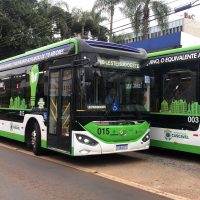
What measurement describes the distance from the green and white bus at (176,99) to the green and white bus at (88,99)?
96cm

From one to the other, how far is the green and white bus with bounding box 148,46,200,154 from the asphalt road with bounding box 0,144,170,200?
332 centimetres

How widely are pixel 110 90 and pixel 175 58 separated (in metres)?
2.50

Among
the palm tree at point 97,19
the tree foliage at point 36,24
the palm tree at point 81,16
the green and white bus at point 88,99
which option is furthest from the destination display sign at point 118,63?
the palm tree at point 81,16

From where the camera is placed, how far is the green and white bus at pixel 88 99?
378 inches

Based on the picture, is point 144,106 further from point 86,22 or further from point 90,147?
point 86,22

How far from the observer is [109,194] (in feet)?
23.0

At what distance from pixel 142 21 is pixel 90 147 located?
20312 mm

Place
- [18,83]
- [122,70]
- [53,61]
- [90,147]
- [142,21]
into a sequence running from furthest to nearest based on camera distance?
[142,21] → [18,83] → [53,61] → [122,70] → [90,147]

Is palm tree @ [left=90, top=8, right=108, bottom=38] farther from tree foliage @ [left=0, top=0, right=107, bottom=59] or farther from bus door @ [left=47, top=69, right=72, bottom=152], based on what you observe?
bus door @ [left=47, top=69, right=72, bottom=152]

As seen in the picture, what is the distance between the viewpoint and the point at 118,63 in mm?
10219

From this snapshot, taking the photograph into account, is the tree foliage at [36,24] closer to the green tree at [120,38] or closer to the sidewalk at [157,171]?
the green tree at [120,38]

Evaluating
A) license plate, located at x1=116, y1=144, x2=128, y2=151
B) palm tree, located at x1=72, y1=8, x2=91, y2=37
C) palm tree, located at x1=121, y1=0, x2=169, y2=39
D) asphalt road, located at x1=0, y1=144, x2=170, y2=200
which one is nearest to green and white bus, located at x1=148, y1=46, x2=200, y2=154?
license plate, located at x1=116, y1=144, x2=128, y2=151

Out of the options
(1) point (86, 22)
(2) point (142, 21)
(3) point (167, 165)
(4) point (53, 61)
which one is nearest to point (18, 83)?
(4) point (53, 61)

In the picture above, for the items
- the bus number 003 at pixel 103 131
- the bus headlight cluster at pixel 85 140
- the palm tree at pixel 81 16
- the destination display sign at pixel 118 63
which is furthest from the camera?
the palm tree at pixel 81 16
